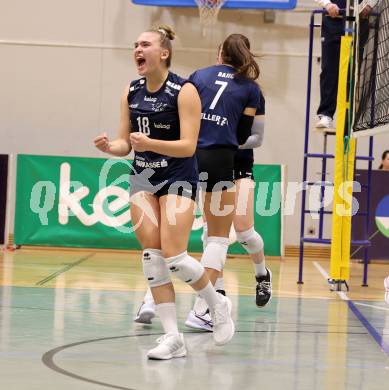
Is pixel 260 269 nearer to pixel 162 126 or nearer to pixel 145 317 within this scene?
pixel 145 317

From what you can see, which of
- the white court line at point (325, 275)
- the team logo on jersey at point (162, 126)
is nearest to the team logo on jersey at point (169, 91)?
the team logo on jersey at point (162, 126)

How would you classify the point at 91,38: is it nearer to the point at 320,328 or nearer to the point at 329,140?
the point at 329,140

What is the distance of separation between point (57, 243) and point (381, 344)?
7130mm

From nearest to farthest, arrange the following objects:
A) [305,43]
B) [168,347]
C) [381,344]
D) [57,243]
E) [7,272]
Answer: [168,347] < [381,344] < [7,272] < [57,243] < [305,43]

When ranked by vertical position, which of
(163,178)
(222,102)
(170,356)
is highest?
(222,102)

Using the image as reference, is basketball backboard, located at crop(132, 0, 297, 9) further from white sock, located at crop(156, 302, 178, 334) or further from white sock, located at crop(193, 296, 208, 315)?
white sock, located at crop(156, 302, 178, 334)

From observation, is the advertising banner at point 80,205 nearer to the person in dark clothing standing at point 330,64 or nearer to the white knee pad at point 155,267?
the person in dark clothing standing at point 330,64

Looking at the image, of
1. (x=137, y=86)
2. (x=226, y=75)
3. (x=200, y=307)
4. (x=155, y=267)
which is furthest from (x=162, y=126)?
(x=200, y=307)

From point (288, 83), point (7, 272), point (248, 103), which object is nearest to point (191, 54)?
point (288, 83)

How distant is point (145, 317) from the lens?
5945mm

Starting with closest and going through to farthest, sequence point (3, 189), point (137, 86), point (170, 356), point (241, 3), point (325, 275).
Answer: point (170, 356), point (137, 86), point (325, 275), point (3, 189), point (241, 3)

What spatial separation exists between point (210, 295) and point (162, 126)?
1.02m

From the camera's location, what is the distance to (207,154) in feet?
18.4

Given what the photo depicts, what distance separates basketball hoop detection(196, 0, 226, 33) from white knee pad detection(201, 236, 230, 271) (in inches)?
294
